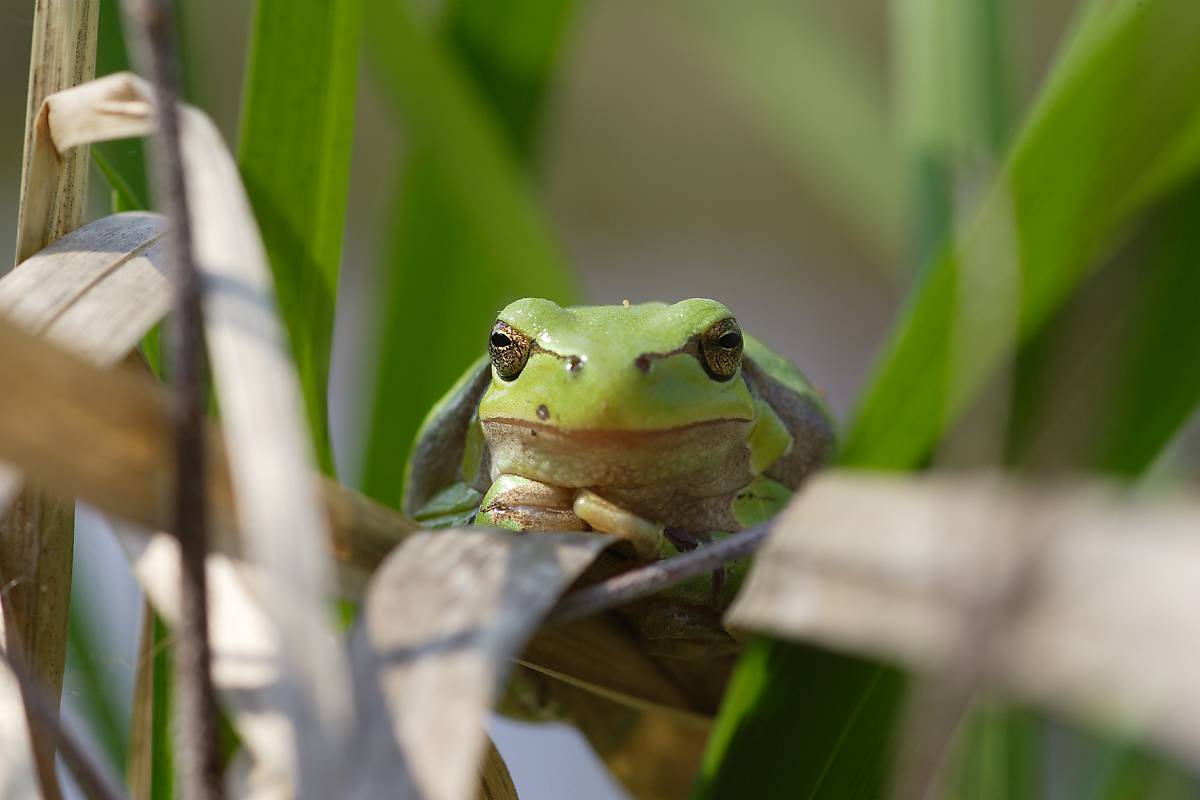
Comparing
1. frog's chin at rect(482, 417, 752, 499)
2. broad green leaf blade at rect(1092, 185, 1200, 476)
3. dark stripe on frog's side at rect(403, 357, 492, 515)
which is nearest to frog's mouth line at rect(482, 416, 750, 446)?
frog's chin at rect(482, 417, 752, 499)

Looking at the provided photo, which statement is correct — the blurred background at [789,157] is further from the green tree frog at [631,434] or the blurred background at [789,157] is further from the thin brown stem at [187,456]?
the thin brown stem at [187,456]

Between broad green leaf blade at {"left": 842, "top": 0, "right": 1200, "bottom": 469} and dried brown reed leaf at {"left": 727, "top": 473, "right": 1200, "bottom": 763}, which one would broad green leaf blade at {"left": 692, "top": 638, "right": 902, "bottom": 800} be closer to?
broad green leaf blade at {"left": 842, "top": 0, "right": 1200, "bottom": 469}

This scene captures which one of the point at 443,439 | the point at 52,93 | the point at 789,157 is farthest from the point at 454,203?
the point at 789,157

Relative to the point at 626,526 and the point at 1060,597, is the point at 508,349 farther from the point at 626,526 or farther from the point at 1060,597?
the point at 1060,597

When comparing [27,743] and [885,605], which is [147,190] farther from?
[885,605]

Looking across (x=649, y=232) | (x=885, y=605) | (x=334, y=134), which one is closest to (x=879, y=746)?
(x=885, y=605)
